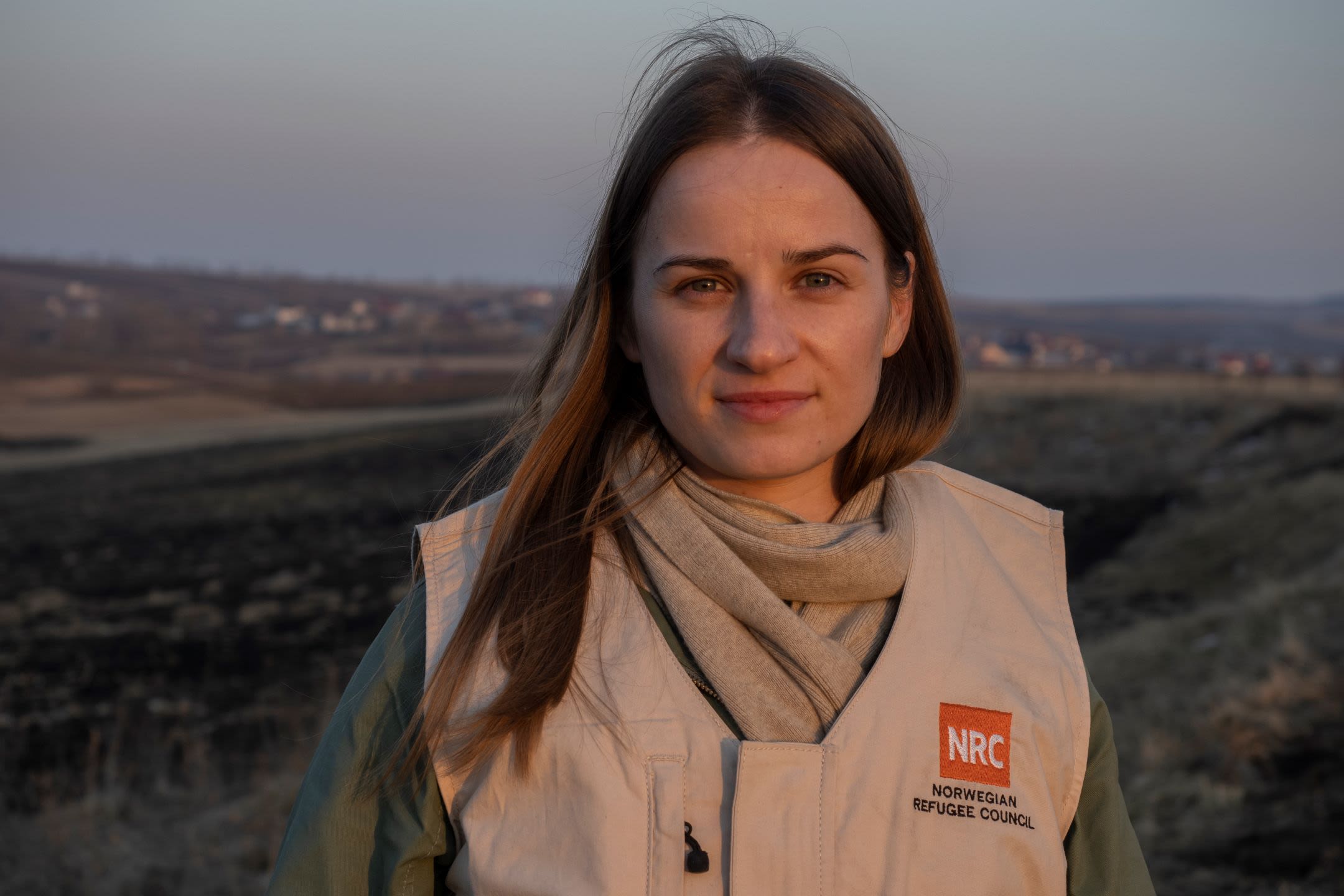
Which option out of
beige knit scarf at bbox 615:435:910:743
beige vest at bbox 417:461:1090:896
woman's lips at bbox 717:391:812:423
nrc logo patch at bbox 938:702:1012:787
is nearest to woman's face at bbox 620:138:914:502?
woman's lips at bbox 717:391:812:423

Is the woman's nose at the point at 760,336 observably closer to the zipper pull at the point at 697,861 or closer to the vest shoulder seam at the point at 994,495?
the vest shoulder seam at the point at 994,495

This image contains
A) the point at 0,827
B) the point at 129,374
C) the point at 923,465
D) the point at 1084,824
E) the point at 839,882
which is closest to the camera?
the point at 839,882

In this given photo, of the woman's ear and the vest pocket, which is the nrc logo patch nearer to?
the vest pocket

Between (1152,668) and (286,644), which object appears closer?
(1152,668)

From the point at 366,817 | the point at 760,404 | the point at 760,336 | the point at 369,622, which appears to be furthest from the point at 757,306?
the point at 369,622

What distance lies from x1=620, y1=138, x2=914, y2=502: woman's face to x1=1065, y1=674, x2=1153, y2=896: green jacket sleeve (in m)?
0.65

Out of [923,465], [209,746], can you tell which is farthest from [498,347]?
[923,465]

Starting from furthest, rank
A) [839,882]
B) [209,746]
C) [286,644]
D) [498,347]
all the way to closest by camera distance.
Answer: [498,347]
[286,644]
[209,746]
[839,882]

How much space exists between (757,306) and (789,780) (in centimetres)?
70

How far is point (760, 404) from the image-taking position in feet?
5.80

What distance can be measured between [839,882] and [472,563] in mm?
740

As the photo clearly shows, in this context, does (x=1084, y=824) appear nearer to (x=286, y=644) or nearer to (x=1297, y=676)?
(x=1297, y=676)

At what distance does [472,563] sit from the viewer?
184cm

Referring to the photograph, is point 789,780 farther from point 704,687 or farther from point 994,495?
point 994,495
